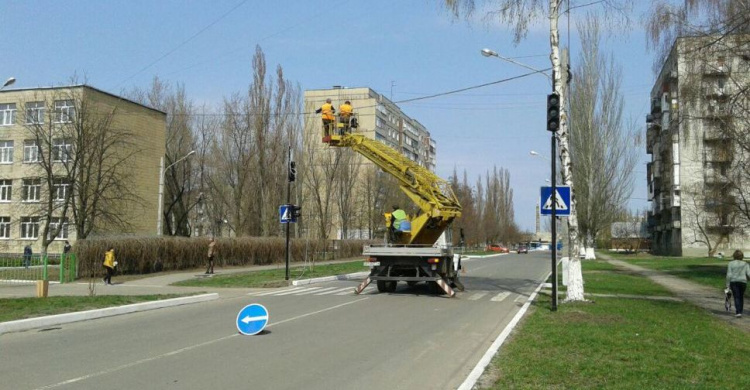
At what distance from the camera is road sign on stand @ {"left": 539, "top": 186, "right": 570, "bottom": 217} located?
48.7ft

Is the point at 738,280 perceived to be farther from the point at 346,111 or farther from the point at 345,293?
the point at 346,111

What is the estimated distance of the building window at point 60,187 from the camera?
35.2 m

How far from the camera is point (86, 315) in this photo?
12992mm

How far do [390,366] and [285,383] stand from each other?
170cm

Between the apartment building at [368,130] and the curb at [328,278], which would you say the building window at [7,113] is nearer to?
the apartment building at [368,130]

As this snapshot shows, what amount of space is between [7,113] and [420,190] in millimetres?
44681

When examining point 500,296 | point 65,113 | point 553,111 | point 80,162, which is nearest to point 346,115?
point 553,111

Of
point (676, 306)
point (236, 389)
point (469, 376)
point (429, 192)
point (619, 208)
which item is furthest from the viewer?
point (619, 208)

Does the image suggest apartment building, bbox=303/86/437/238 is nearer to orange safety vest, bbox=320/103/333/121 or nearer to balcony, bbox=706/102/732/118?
orange safety vest, bbox=320/103/333/121

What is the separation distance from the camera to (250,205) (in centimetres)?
4984

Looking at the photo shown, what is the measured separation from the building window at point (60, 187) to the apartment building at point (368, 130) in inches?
849

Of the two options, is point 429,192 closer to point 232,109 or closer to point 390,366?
point 390,366

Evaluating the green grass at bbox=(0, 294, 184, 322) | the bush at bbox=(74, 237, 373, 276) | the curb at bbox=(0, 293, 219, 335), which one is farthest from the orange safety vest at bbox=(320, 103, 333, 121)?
the bush at bbox=(74, 237, 373, 276)

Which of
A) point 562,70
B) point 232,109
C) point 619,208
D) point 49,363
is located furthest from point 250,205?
point 49,363
